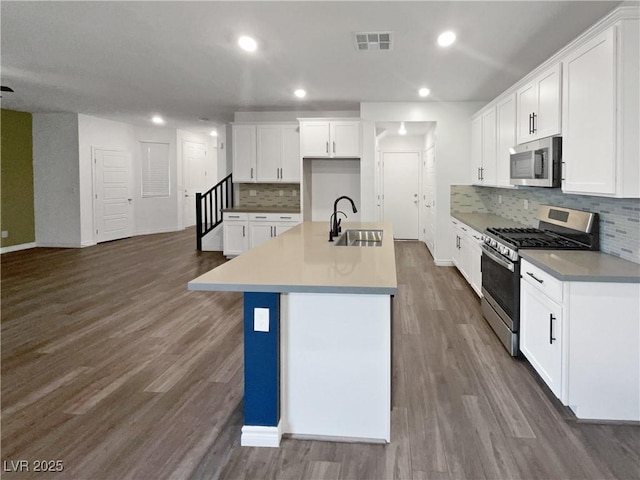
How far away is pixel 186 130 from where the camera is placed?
40.0ft

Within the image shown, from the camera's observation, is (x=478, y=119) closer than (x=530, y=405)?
No

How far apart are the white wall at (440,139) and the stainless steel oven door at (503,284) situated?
313cm

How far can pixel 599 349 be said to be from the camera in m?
2.62

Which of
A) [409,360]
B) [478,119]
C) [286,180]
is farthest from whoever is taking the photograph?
[286,180]

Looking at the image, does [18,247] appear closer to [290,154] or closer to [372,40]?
[290,154]

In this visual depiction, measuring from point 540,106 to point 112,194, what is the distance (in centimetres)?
899

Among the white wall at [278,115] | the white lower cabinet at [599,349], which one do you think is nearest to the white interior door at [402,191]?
the white wall at [278,115]

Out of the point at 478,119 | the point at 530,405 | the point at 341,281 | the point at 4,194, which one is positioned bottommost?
the point at 530,405

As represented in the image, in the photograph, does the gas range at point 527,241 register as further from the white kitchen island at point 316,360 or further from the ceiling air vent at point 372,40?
the ceiling air vent at point 372,40

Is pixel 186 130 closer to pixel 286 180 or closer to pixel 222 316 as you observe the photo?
pixel 286 180

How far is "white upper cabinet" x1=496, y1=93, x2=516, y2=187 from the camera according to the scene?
15.7 ft

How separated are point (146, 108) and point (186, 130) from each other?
12.8ft

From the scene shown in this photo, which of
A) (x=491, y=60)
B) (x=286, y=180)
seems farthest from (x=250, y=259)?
(x=286, y=180)

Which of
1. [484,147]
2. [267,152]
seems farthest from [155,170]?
[484,147]
